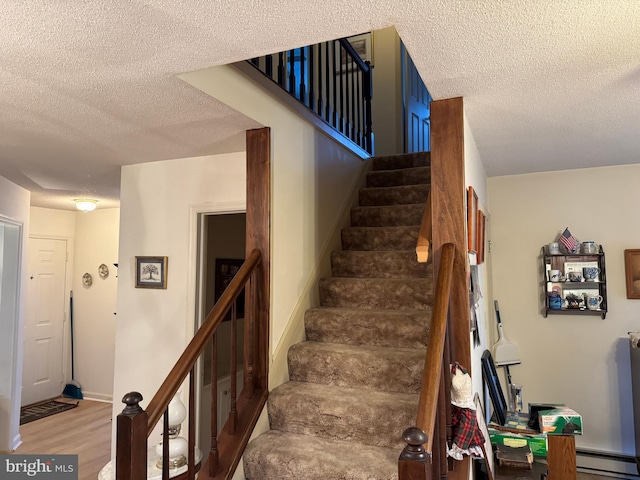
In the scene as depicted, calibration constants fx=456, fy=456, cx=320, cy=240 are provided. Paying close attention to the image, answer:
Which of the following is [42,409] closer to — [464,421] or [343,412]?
[343,412]

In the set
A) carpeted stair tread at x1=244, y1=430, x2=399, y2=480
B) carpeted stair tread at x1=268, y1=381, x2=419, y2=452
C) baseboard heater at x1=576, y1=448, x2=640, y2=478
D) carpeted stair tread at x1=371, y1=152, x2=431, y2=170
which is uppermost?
carpeted stair tread at x1=371, y1=152, x2=431, y2=170

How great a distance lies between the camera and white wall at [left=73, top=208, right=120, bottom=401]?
19.5 feet

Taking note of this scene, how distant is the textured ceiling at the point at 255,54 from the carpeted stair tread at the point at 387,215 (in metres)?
0.85

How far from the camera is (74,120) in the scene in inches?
94.0

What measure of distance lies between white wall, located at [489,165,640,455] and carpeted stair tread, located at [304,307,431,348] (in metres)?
1.48

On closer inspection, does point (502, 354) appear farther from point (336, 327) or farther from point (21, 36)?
point (21, 36)

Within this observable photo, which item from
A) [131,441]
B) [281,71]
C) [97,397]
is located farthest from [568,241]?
[97,397]

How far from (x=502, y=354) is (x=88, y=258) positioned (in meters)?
5.26

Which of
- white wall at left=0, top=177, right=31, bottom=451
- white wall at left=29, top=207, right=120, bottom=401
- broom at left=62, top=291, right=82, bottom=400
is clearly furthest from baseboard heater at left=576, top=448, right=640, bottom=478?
broom at left=62, top=291, right=82, bottom=400

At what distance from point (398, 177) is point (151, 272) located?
7.52 ft

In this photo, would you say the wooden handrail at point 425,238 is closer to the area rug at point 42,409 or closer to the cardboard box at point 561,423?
the cardboard box at point 561,423

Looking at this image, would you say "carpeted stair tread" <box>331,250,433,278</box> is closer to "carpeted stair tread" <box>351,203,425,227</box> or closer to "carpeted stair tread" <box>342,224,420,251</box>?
"carpeted stair tread" <box>342,224,420,251</box>

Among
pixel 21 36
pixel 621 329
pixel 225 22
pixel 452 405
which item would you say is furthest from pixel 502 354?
pixel 21 36

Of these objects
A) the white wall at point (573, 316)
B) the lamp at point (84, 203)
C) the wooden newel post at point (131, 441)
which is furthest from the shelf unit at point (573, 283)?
the lamp at point (84, 203)
